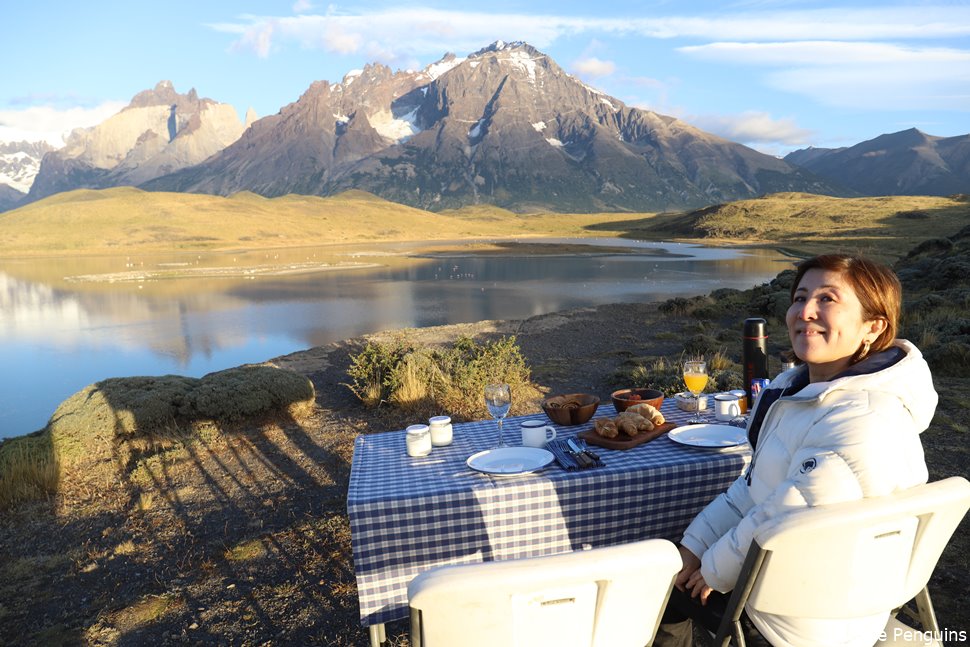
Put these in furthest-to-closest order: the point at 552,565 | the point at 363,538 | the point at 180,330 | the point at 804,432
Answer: the point at 180,330 < the point at 363,538 < the point at 804,432 < the point at 552,565

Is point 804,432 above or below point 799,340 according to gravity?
below

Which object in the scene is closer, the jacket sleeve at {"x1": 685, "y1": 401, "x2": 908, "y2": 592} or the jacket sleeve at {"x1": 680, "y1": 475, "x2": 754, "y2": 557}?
the jacket sleeve at {"x1": 685, "y1": 401, "x2": 908, "y2": 592}

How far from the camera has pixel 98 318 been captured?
19.3 metres

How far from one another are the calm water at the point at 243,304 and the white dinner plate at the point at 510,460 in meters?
8.84

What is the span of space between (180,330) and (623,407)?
1649cm

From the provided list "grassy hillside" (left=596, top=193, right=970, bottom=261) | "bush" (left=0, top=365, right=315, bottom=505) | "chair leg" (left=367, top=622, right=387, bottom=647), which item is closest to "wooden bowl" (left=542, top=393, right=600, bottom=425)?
"chair leg" (left=367, top=622, right=387, bottom=647)

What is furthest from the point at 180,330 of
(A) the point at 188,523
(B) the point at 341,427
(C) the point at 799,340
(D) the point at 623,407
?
(C) the point at 799,340

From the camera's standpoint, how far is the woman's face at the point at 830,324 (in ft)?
6.23

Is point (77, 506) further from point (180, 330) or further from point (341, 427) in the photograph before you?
point (180, 330)

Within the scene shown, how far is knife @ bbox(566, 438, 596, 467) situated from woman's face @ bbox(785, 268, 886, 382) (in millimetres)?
860

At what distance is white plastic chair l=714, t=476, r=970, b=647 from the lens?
152 centimetres

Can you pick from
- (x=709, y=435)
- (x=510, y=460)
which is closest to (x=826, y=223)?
(x=709, y=435)

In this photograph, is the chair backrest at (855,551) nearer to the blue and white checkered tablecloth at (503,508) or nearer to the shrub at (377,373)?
the blue and white checkered tablecloth at (503,508)

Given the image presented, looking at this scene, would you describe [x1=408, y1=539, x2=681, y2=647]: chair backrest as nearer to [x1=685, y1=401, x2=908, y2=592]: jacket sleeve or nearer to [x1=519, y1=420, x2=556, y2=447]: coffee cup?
[x1=685, y1=401, x2=908, y2=592]: jacket sleeve
